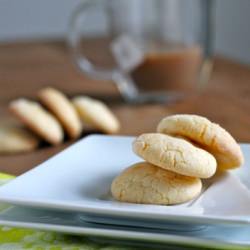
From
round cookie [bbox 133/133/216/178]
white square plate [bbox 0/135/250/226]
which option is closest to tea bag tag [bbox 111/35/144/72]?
white square plate [bbox 0/135/250/226]

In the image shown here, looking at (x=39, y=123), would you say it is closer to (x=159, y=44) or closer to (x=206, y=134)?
(x=159, y=44)

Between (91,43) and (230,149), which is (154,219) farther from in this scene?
(91,43)

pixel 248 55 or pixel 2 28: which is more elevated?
pixel 2 28

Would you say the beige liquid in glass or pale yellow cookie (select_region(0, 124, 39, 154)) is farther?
the beige liquid in glass

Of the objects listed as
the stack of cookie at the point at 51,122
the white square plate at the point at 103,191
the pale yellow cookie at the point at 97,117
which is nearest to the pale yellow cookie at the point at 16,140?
the stack of cookie at the point at 51,122

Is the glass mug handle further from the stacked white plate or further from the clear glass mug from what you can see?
the stacked white plate

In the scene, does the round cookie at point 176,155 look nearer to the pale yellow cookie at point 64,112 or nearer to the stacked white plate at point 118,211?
the stacked white plate at point 118,211

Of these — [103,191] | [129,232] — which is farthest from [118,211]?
[103,191]

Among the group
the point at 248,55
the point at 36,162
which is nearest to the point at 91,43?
the point at 248,55
